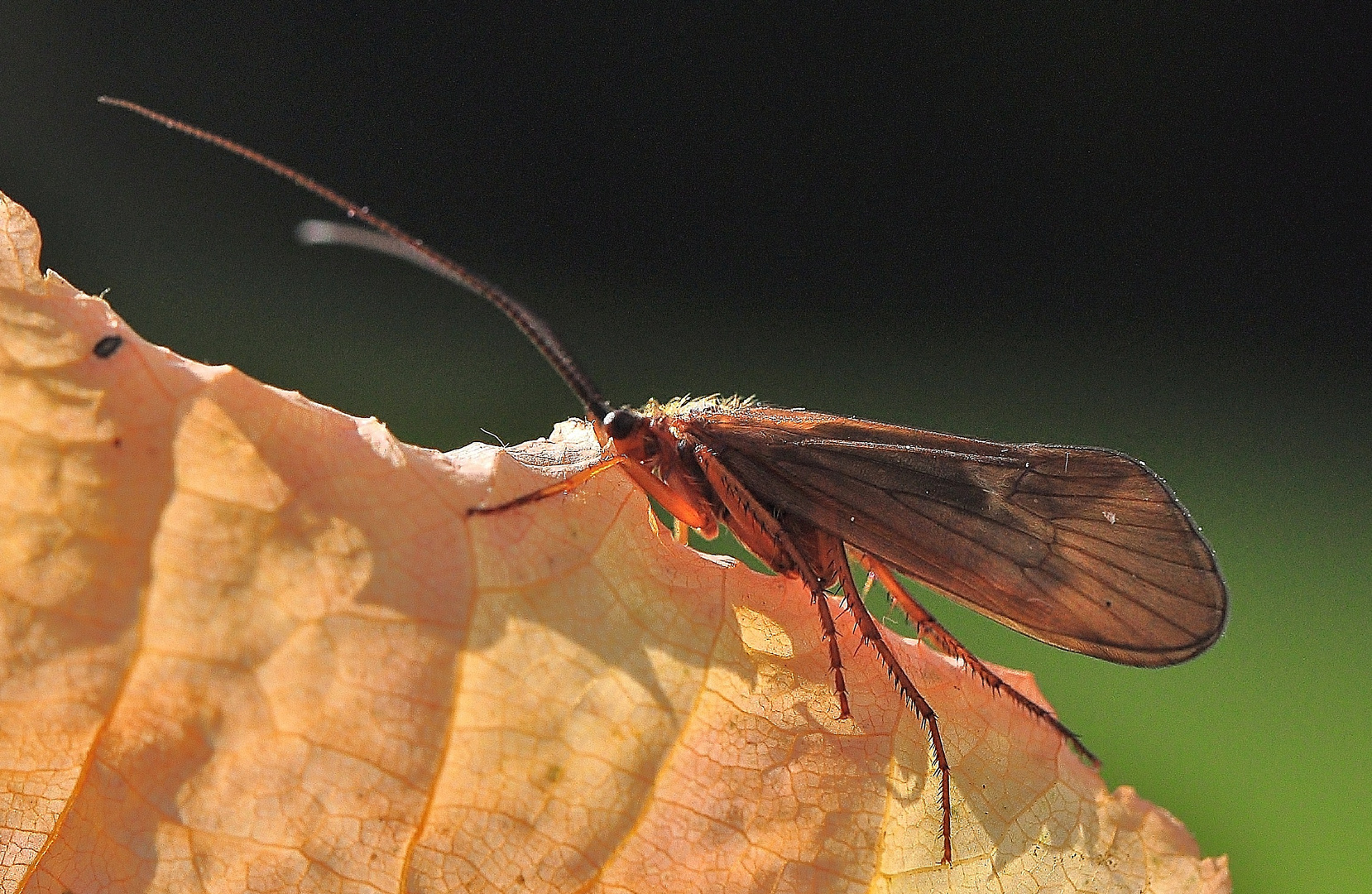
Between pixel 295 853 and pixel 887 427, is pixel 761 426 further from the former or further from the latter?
pixel 295 853

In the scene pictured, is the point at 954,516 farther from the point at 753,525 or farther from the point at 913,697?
the point at 913,697

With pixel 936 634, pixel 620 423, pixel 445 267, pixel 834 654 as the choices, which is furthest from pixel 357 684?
pixel 936 634

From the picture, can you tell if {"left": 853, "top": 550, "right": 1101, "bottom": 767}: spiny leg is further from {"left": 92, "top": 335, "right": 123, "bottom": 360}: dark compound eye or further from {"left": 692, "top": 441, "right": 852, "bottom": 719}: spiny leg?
{"left": 92, "top": 335, "right": 123, "bottom": 360}: dark compound eye

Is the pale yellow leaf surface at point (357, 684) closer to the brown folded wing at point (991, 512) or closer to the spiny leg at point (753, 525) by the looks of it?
the spiny leg at point (753, 525)

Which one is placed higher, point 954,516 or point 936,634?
point 954,516

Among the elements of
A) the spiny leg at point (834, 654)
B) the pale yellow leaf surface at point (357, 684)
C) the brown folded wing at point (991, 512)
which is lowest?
the pale yellow leaf surface at point (357, 684)

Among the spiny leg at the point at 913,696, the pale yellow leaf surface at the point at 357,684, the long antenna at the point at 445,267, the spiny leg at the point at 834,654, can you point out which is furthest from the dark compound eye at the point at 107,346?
the spiny leg at the point at 913,696

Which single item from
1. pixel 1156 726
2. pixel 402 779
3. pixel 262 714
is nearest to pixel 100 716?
pixel 262 714
